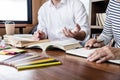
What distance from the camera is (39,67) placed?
3.00 feet

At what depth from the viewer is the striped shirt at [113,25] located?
1481 mm

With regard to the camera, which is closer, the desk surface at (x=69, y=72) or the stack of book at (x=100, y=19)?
the desk surface at (x=69, y=72)

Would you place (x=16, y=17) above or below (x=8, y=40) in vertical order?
above

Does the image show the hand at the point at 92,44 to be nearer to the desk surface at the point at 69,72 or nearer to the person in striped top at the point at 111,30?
the person in striped top at the point at 111,30

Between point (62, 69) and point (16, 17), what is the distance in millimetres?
2562

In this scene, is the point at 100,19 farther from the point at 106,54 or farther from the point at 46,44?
the point at 106,54

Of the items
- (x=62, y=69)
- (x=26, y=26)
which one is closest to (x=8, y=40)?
(x=62, y=69)

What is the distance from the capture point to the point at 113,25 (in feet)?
4.96

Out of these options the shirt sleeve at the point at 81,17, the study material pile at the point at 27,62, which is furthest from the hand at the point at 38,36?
the study material pile at the point at 27,62

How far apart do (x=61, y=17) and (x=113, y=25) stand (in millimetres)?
676

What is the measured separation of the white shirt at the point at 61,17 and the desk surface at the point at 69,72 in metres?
0.93

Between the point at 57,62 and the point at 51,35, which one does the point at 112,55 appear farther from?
the point at 51,35

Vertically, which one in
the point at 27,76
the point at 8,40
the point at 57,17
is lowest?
the point at 27,76

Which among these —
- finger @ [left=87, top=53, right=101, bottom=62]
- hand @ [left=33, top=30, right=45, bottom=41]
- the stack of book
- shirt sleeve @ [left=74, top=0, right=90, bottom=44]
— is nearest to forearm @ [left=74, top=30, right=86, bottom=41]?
shirt sleeve @ [left=74, top=0, right=90, bottom=44]
